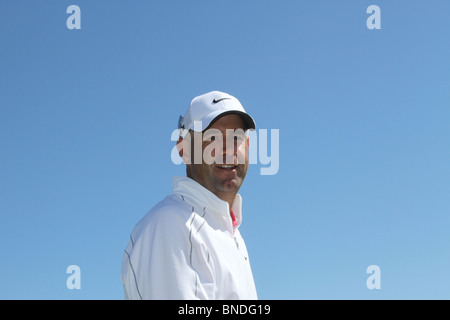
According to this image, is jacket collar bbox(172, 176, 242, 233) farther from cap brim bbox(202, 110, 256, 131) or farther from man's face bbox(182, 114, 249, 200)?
cap brim bbox(202, 110, 256, 131)

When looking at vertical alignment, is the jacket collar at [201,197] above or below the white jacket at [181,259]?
above

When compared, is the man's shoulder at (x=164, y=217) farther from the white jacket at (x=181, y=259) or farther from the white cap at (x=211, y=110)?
the white cap at (x=211, y=110)

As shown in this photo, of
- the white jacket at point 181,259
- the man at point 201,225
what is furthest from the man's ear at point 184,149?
the white jacket at point 181,259

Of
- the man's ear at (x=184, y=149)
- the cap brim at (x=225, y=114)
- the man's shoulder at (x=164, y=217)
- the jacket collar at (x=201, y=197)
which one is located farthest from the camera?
the man's ear at (x=184, y=149)

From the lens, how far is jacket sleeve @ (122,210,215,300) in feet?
11.2

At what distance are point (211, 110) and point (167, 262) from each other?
4.39 feet

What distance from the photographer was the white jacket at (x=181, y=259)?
343 cm

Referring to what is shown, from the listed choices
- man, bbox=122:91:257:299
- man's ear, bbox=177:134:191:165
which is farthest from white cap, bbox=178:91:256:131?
man's ear, bbox=177:134:191:165

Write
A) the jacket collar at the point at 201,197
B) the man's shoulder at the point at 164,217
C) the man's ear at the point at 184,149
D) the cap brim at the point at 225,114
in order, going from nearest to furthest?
the man's shoulder at the point at 164,217
the jacket collar at the point at 201,197
the cap brim at the point at 225,114
the man's ear at the point at 184,149

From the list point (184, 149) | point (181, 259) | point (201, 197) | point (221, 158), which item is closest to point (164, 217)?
point (181, 259)

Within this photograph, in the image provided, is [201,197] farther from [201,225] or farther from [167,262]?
[167,262]

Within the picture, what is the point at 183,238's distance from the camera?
357 centimetres
